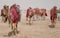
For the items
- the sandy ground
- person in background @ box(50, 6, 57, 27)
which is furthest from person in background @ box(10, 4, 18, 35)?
person in background @ box(50, 6, 57, 27)

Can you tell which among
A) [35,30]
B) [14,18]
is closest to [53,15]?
[35,30]

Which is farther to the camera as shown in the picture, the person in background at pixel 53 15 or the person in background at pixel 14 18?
the person in background at pixel 53 15

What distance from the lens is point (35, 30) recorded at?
5.85 feet

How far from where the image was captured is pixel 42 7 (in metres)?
1.84

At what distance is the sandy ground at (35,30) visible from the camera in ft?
5.67

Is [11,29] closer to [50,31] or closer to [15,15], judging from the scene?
[15,15]

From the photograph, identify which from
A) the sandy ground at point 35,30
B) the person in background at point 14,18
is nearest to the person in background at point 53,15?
the sandy ground at point 35,30

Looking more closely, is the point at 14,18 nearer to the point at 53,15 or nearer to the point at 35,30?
the point at 35,30

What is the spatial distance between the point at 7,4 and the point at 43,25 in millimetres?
511

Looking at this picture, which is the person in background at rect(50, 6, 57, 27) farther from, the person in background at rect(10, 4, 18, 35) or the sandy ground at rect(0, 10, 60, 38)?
the person in background at rect(10, 4, 18, 35)

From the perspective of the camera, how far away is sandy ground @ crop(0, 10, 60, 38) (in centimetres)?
173

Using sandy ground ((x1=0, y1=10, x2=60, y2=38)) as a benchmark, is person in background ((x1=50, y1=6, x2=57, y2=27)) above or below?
above

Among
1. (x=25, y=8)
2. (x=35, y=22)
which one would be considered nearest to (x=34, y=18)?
(x=35, y=22)

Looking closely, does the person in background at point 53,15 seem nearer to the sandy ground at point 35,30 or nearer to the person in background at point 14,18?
the sandy ground at point 35,30
